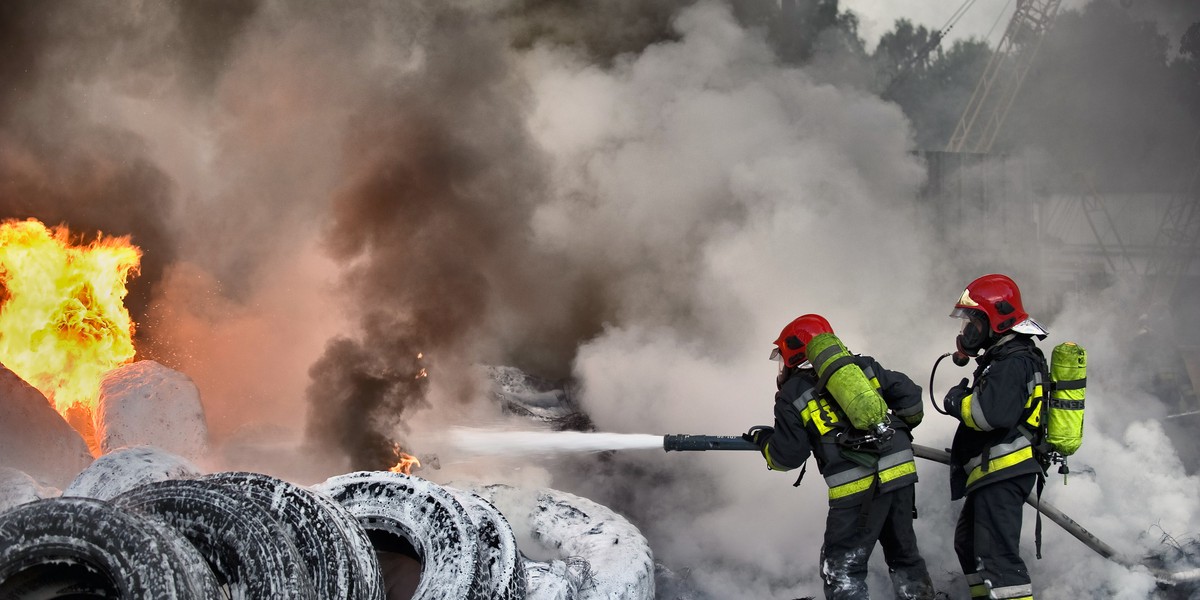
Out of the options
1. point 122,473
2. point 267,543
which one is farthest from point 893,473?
point 122,473

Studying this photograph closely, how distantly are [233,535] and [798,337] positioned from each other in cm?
267

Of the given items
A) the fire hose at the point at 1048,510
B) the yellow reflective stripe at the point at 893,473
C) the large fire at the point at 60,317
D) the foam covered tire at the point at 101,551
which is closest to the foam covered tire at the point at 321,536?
the foam covered tire at the point at 101,551

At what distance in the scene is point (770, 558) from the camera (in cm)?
525

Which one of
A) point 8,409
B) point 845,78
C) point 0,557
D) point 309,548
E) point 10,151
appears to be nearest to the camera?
point 0,557

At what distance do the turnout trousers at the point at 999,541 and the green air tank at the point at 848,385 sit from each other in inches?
26.1

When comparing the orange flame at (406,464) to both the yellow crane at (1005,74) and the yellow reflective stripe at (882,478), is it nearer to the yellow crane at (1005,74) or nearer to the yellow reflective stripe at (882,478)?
the yellow reflective stripe at (882,478)

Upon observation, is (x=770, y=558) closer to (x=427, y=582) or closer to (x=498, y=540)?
(x=498, y=540)

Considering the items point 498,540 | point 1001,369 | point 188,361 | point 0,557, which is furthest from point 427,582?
point 188,361

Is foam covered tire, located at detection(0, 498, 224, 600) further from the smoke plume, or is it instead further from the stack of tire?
the smoke plume

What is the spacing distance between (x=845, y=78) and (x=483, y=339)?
469 centimetres

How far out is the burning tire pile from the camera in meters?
2.84

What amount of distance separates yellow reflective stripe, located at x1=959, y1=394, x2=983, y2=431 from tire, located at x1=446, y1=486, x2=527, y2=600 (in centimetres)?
217

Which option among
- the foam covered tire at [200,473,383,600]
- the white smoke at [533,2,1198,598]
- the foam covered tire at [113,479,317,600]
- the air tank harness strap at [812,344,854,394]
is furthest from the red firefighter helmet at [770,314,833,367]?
the foam covered tire at [113,479,317,600]

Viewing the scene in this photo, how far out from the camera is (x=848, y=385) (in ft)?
12.6
